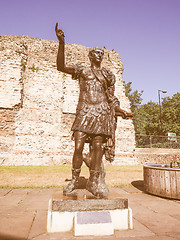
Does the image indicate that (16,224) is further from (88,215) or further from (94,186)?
(94,186)

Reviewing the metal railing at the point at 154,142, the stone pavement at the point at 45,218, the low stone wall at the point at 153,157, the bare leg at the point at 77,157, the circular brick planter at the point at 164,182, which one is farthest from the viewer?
the metal railing at the point at 154,142

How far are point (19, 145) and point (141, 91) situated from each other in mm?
26585

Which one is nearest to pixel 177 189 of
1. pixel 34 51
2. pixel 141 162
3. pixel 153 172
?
pixel 153 172

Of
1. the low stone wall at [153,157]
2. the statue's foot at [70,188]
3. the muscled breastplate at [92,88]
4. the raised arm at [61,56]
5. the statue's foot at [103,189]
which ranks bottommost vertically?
the low stone wall at [153,157]

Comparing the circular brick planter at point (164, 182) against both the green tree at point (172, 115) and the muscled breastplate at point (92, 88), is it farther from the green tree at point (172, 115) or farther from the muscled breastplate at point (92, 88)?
the green tree at point (172, 115)

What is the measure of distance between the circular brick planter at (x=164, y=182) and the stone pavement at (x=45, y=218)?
155 millimetres

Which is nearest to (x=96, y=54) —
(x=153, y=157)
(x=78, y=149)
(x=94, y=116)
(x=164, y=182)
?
(x=94, y=116)

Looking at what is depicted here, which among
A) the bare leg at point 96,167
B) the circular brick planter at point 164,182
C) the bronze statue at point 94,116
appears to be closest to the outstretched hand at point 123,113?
the bronze statue at point 94,116

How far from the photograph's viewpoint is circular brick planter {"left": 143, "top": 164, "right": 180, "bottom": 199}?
4.19m

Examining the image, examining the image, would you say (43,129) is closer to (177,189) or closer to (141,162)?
(141,162)

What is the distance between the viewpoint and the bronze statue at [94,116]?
277 cm

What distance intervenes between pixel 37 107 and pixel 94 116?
32.5 feet

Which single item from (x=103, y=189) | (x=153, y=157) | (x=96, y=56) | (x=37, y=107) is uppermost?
(x=37, y=107)

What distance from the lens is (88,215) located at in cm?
230
